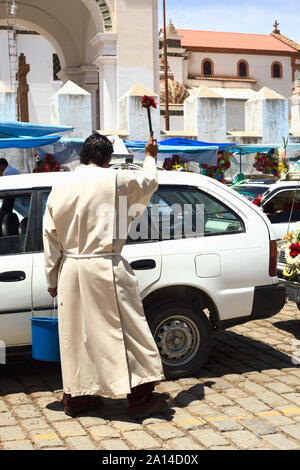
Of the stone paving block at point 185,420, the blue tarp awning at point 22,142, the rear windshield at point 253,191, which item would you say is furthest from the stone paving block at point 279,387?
the blue tarp awning at point 22,142

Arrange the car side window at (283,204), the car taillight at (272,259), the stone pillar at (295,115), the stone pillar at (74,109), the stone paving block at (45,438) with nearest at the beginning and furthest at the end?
the stone paving block at (45,438), the car taillight at (272,259), the car side window at (283,204), the stone pillar at (74,109), the stone pillar at (295,115)

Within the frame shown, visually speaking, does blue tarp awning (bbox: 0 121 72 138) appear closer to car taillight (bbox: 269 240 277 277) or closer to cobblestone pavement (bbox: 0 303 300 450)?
cobblestone pavement (bbox: 0 303 300 450)

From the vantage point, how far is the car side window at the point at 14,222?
5.57 metres

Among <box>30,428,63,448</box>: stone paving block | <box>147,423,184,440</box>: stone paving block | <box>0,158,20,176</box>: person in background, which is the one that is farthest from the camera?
<box>0,158,20,176</box>: person in background

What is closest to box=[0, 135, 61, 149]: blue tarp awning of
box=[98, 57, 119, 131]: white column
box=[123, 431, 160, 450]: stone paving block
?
box=[98, 57, 119, 131]: white column

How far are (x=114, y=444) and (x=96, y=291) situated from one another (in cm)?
102

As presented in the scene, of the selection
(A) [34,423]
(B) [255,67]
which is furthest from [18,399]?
(B) [255,67]

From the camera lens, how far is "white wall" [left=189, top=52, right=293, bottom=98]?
58.8 meters

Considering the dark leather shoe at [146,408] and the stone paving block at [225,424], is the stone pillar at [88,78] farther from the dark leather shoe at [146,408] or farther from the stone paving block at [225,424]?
the stone paving block at [225,424]

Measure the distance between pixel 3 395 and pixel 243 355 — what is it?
2359 mm

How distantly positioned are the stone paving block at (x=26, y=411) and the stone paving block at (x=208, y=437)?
4.03ft

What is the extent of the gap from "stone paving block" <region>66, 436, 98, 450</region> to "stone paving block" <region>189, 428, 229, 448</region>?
69cm

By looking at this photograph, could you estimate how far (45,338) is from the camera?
5051 millimetres

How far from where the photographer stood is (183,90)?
4538 cm
